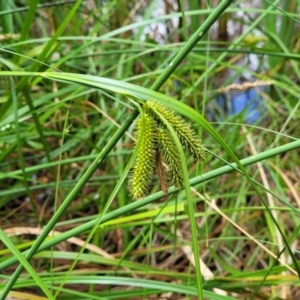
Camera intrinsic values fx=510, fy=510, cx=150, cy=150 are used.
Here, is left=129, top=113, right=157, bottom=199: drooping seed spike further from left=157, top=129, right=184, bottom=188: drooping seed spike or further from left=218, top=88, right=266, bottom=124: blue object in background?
left=218, top=88, right=266, bottom=124: blue object in background

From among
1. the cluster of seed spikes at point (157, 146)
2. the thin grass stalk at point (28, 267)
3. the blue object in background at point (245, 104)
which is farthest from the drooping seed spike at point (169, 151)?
the blue object in background at point (245, 104)

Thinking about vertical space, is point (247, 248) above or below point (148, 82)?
below

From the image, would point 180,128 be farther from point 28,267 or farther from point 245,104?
point 245,104

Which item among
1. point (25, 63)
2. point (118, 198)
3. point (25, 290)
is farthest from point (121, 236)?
point (25, 63)

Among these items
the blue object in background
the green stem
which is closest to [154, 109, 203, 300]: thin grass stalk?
the green stem

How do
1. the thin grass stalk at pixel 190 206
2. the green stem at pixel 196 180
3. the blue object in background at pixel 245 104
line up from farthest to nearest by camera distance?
the blue object in background at pixel 245 104 → the green stem at pixel 196 180 → the thin grass stalk at pixel 190 206

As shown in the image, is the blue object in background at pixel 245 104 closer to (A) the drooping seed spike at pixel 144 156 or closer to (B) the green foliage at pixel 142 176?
(B) the green foliage at pixel 142 176

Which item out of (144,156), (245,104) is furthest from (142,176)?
(245,104)

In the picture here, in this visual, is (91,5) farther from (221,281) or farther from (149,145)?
(149,145)
